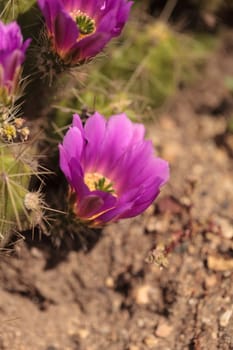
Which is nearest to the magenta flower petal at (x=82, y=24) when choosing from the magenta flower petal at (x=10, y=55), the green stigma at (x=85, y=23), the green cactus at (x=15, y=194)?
the green stigma at (x=85, y=23)

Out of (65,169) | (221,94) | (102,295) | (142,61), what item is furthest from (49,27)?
(221,94)

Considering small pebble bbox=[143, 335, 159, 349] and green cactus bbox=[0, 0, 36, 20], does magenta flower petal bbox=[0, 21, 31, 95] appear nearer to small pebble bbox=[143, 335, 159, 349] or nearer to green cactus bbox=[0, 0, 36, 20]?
green cactus bbox=[0, 0, 36, 20]

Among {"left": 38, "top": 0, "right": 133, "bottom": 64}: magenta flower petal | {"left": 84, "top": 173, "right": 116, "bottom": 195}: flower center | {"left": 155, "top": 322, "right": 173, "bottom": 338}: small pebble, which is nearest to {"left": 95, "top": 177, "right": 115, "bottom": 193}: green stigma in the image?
{"left": 84, "top": 173, "right": 116, "bottom": 195}: flower center

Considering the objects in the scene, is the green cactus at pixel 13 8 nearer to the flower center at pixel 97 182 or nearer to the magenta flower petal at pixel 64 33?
the magenta flower petal at pixel 64 33

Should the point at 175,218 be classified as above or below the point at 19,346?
above

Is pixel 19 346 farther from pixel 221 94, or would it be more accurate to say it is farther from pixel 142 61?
pixel 221 94

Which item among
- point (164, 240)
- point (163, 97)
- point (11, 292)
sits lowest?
point (11, 292)

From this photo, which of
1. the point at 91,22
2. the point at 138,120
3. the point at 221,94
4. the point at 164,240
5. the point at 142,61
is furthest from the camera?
the point at 221,94

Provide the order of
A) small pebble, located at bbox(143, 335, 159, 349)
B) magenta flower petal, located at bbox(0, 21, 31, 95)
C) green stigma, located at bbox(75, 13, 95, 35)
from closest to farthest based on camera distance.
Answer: magenta flower petal, located at bbox(0, 21, 31, 95) → green stigma, located at bbox(75, 13, 95, 35) → small pebble, located at bbox(143, 335, 159, 349)
